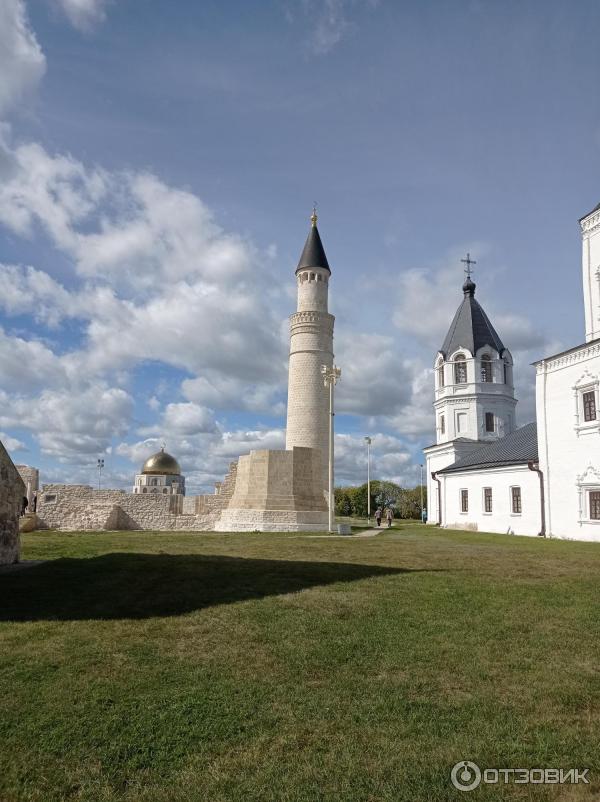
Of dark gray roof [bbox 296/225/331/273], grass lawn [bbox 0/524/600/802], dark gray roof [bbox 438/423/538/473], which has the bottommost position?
grass lawn [bbox 0/524/600/802]

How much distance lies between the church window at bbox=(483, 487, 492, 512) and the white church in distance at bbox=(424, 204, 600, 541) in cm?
6

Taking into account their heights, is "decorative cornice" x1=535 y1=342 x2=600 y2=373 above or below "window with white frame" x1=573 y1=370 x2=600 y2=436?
above

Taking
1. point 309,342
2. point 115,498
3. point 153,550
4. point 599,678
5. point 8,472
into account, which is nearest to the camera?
point 599,678

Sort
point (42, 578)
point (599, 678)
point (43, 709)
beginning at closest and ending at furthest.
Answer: point (43, 709)
point (599, 678)
point (42, 578)

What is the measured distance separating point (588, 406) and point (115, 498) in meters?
25.5

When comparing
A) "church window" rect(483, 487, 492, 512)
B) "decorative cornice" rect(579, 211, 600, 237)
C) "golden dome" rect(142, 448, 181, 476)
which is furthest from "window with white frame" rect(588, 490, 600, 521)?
"golden dome" rect(142, 448, 181, 476)

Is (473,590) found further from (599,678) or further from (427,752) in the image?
(427,752)

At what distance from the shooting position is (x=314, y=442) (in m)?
36.1

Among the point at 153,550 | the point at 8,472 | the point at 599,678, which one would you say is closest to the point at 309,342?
the point at 153,550

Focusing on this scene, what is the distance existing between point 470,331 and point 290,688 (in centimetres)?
4346

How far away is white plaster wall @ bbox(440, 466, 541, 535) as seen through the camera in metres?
28.5

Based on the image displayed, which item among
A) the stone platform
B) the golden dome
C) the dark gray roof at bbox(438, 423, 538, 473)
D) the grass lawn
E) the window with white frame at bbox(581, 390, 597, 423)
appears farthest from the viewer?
the golden dome

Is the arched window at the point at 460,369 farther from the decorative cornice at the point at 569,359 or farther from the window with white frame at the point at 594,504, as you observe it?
the window with white frame at the point at 594,504

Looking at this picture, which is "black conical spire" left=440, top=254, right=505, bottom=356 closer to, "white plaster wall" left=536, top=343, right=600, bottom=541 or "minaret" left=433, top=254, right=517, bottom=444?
"minaret" left=433, top=254, right=517, bottom=444
